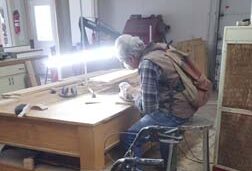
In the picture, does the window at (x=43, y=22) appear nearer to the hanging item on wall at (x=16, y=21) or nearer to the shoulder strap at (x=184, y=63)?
the hanging item on wall at (x=16, y=21)

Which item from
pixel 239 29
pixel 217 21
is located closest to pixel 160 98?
pixel 239 29

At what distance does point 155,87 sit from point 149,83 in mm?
53

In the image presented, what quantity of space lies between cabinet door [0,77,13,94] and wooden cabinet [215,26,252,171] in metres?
2.92

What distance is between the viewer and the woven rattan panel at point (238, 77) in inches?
84.5

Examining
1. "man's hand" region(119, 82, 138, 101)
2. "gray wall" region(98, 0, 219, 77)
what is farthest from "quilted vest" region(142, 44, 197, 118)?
"gray wall" region(98, 0, 219, 77)

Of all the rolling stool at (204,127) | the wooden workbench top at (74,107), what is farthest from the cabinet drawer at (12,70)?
the rolling stool at (204,127)

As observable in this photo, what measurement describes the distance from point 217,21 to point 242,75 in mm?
3792

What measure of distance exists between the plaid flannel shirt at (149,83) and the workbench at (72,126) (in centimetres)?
17

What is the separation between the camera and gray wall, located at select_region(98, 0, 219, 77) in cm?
571

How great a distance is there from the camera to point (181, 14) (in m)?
5.94

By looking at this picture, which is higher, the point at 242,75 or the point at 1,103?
the point at 242,75

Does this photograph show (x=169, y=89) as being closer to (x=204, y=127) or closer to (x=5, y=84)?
(x=204, y=127)

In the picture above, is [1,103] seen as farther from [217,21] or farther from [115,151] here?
[217,21]

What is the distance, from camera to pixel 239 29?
2.15 metres
